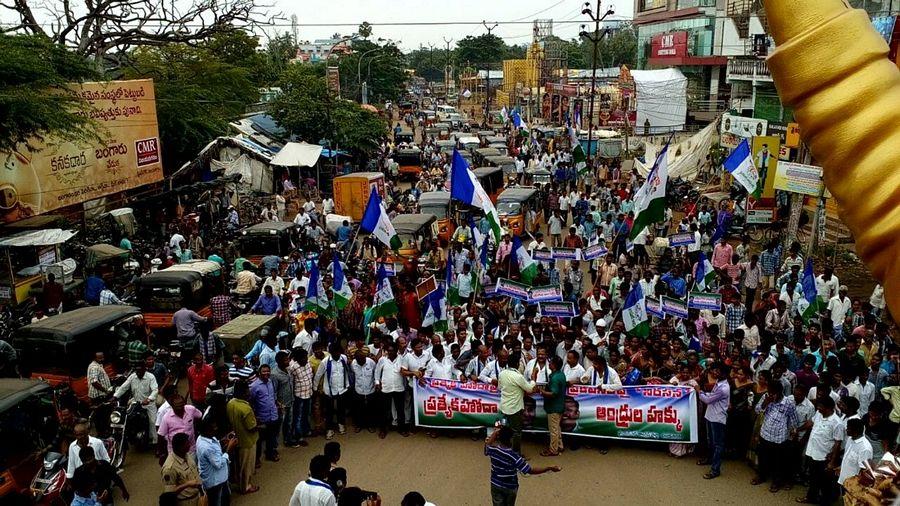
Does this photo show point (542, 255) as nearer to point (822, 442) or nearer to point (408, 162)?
point (822, 442)

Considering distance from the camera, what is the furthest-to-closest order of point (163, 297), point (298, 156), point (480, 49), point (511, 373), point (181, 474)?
point (480, 49) < point (298, 156) < point (163, 297) < point (511, 373) < point (181, 474)

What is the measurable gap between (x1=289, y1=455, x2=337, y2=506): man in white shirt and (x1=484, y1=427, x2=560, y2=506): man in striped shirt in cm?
161

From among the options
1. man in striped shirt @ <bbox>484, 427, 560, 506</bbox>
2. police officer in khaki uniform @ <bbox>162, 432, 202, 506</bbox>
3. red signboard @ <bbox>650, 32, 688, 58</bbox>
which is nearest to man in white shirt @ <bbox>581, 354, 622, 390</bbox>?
man in striped shirt @ <bbox>484, 427, 560, 506</bbox>

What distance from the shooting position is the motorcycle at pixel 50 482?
7.65 metres

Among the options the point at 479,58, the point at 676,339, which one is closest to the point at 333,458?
the point at 676,339

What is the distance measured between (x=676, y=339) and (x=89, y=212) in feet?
56.6

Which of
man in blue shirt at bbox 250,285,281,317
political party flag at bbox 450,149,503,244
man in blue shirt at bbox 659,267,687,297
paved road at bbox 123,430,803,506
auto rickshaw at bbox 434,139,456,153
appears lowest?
paved road at bbox 123,430,803,506

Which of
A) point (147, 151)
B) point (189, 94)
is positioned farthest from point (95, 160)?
point (189, 94)

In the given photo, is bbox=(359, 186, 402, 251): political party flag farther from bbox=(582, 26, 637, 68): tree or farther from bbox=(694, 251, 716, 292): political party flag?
bbox=(582, 26, 637, 68): tree

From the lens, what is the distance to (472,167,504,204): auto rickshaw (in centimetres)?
2731

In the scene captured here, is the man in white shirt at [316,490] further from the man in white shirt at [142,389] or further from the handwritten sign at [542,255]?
the handwritten sign at [542,255]

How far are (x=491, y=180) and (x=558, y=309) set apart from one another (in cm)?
1699

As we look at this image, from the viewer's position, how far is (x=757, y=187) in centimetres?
1638

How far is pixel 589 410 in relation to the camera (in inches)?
367
